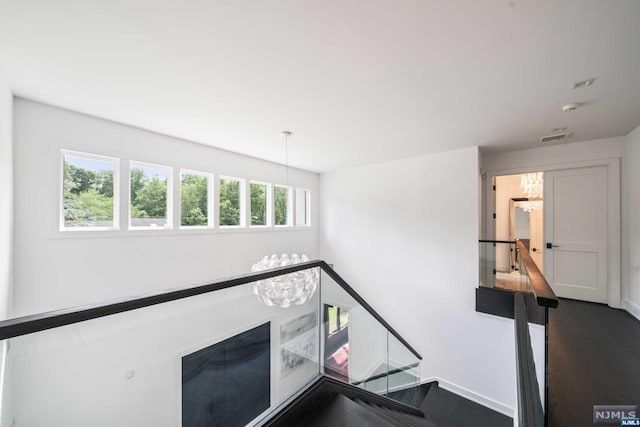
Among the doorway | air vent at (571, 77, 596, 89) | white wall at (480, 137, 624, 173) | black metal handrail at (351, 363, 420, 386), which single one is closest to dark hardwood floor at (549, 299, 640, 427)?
the doorway

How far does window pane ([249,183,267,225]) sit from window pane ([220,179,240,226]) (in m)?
0.34

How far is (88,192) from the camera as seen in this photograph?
10.7ft

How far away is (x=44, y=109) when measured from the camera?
2.83 meters

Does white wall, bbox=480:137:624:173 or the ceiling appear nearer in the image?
the ceiling

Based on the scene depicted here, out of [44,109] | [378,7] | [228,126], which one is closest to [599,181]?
[378,7]

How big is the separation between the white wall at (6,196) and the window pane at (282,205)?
4.02m

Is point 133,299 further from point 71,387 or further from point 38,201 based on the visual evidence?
point 38,201

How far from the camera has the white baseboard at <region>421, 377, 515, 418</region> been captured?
3.96m

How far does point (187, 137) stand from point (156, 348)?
11.0ft

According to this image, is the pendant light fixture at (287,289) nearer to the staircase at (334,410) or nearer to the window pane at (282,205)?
the staircase at (334,410)

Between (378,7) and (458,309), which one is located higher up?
(378,7)

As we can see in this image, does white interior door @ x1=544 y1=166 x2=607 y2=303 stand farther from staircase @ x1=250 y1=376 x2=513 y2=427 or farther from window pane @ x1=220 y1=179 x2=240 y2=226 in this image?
window pane @ x1=220 y1=179 x2=240 y2=226

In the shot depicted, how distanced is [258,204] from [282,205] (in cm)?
72
